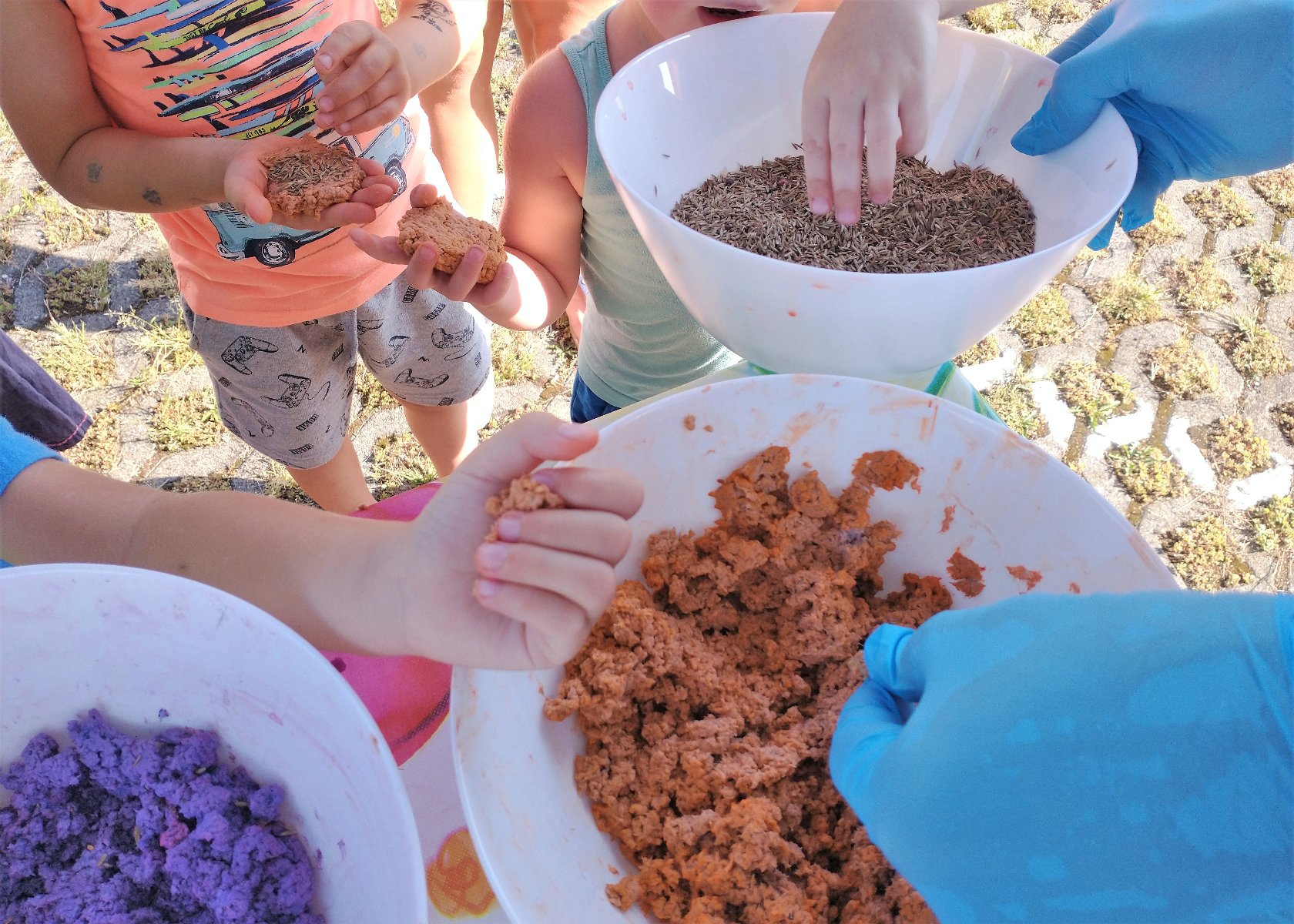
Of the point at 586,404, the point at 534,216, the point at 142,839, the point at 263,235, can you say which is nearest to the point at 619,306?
the point at 534,216

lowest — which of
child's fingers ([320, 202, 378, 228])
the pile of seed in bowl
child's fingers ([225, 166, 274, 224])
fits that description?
child's fingers ([320, 202, 378, 228])

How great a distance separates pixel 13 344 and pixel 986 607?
203 centimetres

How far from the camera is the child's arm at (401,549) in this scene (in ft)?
2.45

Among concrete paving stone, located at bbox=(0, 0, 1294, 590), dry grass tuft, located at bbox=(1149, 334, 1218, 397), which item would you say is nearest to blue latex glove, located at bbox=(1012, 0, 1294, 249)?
concrete paving stone, located at bbox=(0, 0, 1294, 590)

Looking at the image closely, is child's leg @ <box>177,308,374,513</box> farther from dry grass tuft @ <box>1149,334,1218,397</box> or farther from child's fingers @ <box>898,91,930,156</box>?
dry grass tuft @ <box>1149,334,1218,397</box>

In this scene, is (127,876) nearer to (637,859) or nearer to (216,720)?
(216,720)

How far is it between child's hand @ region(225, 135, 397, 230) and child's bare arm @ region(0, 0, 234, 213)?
0.06m

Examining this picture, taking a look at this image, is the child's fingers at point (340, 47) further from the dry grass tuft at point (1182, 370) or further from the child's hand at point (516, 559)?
the dry grass tuft at point (1182, 370)

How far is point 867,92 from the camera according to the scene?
0.94 m

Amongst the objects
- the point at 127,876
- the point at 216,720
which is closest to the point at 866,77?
the point at 216,720

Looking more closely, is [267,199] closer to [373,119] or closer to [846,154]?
[373,119]

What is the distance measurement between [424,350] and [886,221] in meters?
1.16

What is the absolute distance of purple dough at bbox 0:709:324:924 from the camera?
2.57 feet

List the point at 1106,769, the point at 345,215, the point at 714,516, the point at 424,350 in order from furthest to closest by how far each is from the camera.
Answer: the point at 424,350, the point at 345,215, the point at 714,516, the point at 1106,769
